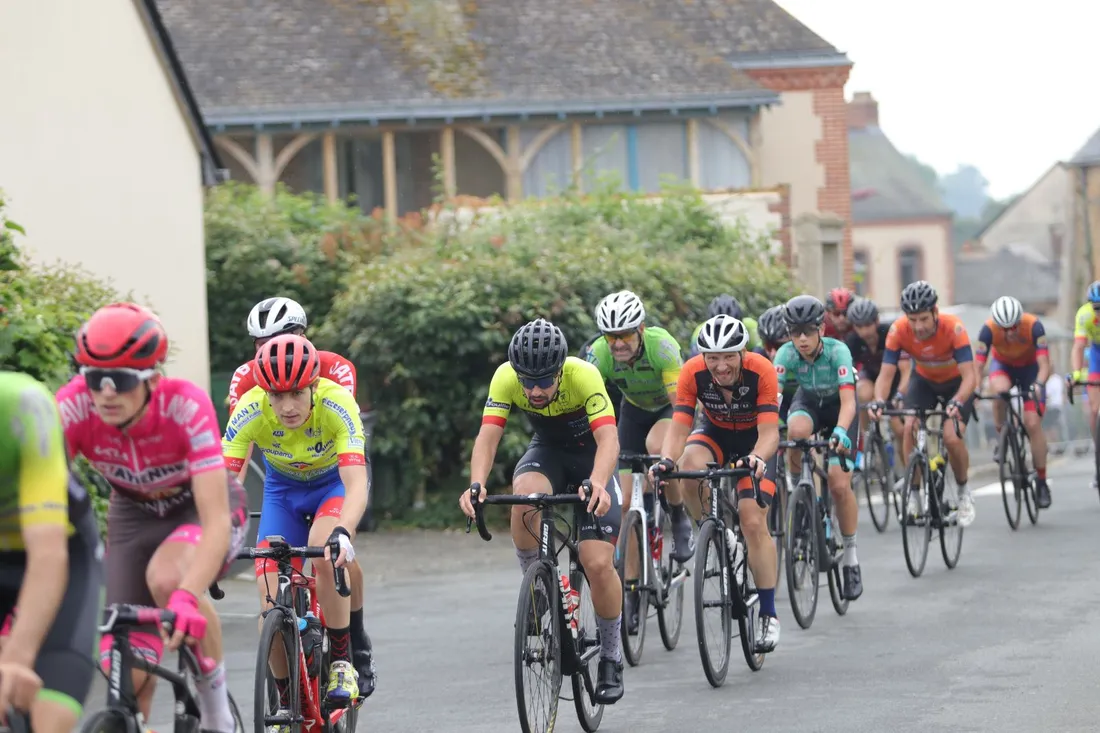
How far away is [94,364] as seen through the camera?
5.35 m

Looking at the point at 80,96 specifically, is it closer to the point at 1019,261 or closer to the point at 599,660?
the point at 599,660

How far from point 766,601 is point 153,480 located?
4962 millimetres

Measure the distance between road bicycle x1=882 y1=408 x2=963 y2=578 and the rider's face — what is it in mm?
6836

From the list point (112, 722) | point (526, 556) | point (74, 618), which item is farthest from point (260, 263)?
point (74, 618)

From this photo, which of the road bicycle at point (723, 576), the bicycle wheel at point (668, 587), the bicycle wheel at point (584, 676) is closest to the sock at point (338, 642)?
the bicycle wheel at point (584, 676)

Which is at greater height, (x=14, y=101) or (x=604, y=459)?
(x=14, y=101)

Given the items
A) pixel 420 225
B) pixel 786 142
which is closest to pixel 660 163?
pixel 786 142

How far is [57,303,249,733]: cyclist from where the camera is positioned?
5.37 meters

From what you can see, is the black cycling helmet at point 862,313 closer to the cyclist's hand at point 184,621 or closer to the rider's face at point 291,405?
the rider's face at point 291,405

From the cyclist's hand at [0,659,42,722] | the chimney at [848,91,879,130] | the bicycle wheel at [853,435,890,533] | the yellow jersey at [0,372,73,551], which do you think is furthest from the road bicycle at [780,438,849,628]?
the chimney at [848,91,879,130]

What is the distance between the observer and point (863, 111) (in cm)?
9075

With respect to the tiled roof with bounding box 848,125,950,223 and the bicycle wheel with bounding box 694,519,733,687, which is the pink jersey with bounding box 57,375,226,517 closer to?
the bicycle wheel with bounding box 694,519,733,687

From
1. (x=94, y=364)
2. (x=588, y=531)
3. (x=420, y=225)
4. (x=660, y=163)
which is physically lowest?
(x=588, y=531)

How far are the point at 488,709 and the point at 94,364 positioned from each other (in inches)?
170
